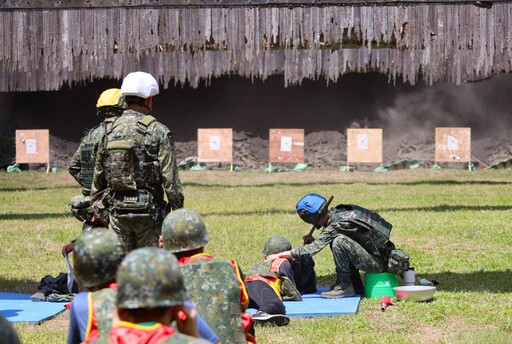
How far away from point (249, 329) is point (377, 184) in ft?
57.0

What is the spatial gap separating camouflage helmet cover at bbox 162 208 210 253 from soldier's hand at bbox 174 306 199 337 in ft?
3.95

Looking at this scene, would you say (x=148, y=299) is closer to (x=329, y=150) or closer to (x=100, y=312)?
(x=100, y=312)

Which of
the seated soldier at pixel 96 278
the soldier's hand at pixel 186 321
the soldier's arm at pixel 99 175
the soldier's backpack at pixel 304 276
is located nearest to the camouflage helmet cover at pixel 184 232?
the seated soldier at pixel 96 278

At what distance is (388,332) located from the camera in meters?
7.47

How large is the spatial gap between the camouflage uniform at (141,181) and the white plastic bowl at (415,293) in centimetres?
241

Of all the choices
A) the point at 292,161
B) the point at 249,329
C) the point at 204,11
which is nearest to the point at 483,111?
the point at 292,161

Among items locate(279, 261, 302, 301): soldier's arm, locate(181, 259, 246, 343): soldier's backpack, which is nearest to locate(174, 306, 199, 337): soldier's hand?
locate(181, 259, 246, 343): soldier's backpack

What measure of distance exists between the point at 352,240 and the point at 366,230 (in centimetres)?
14

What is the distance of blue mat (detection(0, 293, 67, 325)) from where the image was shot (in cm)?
800

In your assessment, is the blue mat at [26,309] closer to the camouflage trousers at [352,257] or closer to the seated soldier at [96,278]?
the camouflage trousers at [352,257]

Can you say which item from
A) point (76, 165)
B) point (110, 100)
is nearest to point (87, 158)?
point (76, 165)

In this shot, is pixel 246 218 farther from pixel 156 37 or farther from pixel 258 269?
pixel 258 269

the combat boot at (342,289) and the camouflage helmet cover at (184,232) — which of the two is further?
the combat boot at (342,289)

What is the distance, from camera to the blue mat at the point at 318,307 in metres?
8.12
